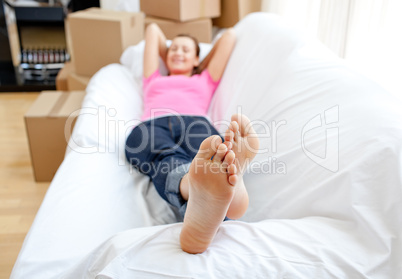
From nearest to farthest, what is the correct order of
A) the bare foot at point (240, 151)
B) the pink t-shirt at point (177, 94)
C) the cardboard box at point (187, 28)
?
the bare foot at point (240, 151)
the pink t-shirt at point (177, 94)
the cardboard box at point (187, 28)

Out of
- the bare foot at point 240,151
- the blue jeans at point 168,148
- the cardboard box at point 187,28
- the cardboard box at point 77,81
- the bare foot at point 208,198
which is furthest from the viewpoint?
the cardboard box at point 187,28

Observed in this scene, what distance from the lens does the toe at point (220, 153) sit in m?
0.79

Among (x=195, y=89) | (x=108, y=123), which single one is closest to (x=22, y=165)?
(x=108, y=123)

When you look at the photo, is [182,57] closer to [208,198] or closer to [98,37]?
[98,37]

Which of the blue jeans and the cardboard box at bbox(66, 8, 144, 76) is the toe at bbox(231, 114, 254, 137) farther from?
the cardboard box at bbox(66, 8, 144, 76)

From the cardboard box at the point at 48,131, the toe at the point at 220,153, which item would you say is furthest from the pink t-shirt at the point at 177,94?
the toe at the point at 220,153

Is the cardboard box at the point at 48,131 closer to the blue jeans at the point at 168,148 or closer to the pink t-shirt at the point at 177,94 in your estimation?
the pink t-shirt at the point at 177,94

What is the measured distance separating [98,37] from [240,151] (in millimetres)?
1510

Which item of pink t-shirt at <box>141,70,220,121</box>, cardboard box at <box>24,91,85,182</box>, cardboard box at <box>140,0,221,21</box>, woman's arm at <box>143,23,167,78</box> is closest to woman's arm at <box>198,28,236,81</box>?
pink t-shirt at <box>141,70,220,121</box>

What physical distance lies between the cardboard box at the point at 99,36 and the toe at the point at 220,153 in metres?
1.47

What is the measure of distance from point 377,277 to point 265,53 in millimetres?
1054

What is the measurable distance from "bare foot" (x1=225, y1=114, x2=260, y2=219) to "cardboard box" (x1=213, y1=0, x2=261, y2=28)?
158cm

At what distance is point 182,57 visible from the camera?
5.96 ft

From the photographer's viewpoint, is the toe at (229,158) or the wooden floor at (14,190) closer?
the toe at (229,158)
